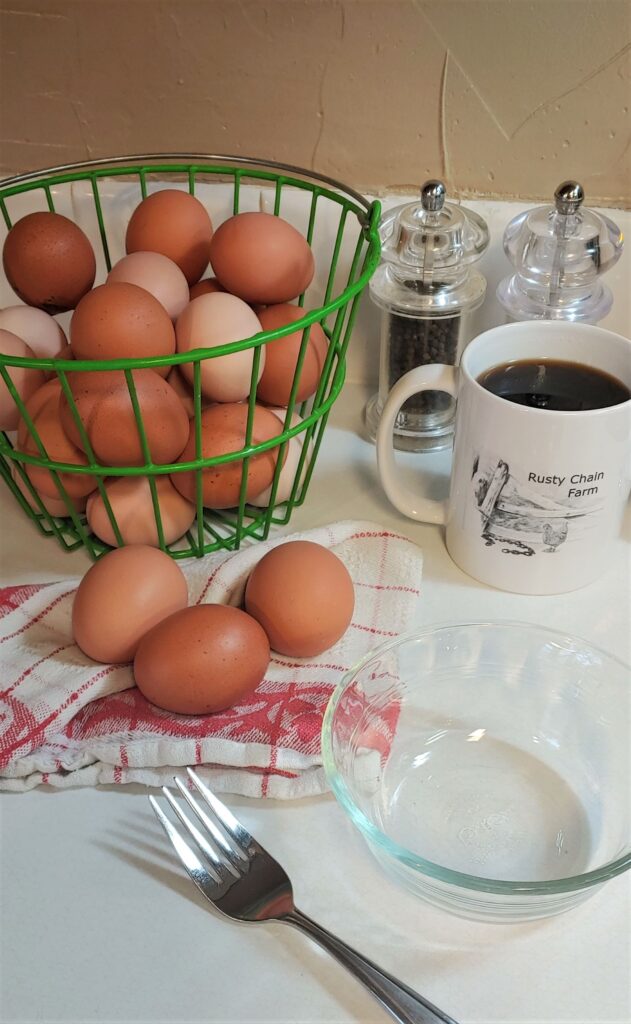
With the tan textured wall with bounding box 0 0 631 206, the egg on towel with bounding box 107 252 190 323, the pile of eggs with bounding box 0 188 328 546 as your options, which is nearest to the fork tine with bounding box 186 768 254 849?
the pile of eggs with bounding box 0 188 328 546

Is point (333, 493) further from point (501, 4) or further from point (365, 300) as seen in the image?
point (501, 4)

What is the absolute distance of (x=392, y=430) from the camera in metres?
0.66

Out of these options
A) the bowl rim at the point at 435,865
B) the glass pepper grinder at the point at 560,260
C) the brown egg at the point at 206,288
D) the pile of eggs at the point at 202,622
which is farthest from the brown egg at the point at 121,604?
the glass pepper grinder at the point at 560,260

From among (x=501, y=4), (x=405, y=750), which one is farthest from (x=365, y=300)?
(x=405, y=750)

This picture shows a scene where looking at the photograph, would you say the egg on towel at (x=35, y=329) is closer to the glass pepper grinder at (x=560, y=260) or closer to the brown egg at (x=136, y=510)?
the brown egg at (x=136, y=510)

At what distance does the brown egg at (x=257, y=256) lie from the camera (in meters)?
0.65

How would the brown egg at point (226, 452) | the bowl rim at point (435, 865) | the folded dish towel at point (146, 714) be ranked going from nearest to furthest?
the bowl rim at point (435, 865) < the folded dish towel at point (146, 714) < the brown egg at point (226, 452)

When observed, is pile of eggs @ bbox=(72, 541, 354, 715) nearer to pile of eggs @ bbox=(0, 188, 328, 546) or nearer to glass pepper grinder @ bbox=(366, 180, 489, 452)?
pile of eggs @ bbox=(0, 188, 328, 546)

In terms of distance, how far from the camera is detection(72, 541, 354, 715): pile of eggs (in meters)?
0.51

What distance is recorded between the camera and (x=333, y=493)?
0.74 meters

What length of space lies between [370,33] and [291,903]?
62 cm

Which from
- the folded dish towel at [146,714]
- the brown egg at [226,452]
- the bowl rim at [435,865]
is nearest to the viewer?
the bowl rim at [435,865]

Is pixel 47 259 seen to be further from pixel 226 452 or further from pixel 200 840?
pixel 200 840

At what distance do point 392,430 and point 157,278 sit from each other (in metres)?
0.20
